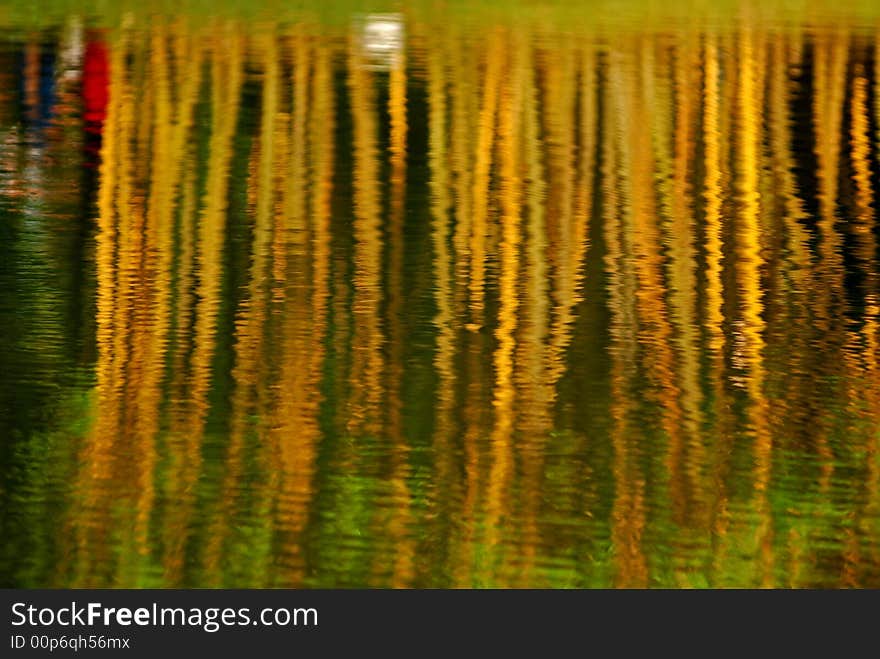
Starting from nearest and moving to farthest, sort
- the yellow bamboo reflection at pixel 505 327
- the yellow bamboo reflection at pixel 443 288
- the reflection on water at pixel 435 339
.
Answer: the reflection on water at pixel 435 339 < the yellow bamboo reflection at pixel 505 327 < the yellow bamboo reflection at pixel 443 288

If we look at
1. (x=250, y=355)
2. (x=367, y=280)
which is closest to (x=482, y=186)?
(x=367, y=280)

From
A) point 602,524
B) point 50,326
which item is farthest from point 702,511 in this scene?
point 50,326

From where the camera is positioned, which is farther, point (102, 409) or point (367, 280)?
point (367, 280)

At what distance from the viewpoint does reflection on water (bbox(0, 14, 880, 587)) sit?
511 cm

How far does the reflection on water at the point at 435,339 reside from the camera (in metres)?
5.11

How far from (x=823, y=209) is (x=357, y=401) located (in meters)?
4.01

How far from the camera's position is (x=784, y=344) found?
272 inches

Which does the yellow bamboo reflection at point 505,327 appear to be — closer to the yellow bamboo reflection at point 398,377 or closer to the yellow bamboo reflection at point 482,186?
the yellow bamboo reflection at point 482,186

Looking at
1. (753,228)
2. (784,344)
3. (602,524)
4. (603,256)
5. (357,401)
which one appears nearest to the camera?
(602,524)

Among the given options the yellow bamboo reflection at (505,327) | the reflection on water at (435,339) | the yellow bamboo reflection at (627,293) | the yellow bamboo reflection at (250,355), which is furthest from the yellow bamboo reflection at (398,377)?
the yellow bamboo reflection at (627,293)

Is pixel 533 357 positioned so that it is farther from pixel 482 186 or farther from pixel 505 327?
pixel 482 186

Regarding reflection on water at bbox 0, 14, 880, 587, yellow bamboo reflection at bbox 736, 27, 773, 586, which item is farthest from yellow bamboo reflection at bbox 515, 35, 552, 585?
yellow bamboo reflection at bbox 736, 27, 773, 586

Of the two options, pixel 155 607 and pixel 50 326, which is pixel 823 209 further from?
pixel 155 607

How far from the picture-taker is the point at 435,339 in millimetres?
6863
